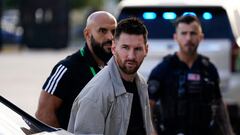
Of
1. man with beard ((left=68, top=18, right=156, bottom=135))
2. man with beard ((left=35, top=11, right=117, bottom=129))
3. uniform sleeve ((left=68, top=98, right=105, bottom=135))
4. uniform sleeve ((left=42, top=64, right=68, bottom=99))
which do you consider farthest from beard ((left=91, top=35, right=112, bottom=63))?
uniform sleeve ((left=68, top=98, right=105, bottom=135))

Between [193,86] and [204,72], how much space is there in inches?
6.0

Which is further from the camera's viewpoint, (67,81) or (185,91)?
(185,91)

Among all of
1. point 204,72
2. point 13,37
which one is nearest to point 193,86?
point 204,72

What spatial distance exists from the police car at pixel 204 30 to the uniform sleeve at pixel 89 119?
4119 mm

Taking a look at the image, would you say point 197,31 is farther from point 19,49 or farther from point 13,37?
point 13,37

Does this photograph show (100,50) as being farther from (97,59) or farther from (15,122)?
(15,122)

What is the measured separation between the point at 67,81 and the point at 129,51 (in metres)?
1.02

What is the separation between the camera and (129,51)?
4859 mm

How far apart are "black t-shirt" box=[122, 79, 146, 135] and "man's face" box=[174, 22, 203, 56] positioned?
2.11m

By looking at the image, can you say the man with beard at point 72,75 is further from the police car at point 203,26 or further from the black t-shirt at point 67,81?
the police car at point 203,26

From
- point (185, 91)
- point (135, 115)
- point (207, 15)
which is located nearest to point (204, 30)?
point (207, 15)

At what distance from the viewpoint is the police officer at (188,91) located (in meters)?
7.00

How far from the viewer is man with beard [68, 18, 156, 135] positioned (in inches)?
185

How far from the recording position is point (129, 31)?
16.0 feet
